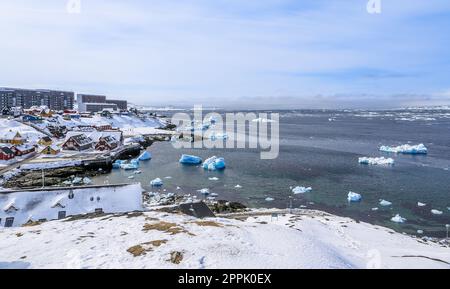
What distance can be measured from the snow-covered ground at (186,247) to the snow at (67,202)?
2778 millimetres

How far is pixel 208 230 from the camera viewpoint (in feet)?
38.3

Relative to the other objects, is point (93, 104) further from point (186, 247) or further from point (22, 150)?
point (186, 247)

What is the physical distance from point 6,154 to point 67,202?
24.3m

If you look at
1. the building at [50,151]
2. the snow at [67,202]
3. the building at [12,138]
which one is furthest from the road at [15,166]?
the snow at [67,202]

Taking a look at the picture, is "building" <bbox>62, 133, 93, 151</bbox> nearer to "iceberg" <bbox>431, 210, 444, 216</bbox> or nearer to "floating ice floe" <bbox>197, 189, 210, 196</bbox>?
"floating ice floe" <bbox>197, 189, 210, 196</bbox>

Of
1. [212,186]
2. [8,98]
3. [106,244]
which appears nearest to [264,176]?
[212,186]

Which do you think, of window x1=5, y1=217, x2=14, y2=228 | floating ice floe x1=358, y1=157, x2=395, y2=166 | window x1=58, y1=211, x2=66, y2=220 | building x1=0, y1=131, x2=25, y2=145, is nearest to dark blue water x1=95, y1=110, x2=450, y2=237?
floating ice floe x1=358, y1=157, x2=395, y2=166

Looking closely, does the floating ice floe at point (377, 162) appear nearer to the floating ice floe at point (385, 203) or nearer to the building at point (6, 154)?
the floating ice floe at point (385, 203)

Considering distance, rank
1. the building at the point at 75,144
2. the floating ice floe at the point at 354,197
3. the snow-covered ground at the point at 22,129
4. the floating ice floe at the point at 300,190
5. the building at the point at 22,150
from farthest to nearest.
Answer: the snow-covered ground at the point at 22,129, the building at the point at 75,144, the building at the point at 22,150, the floating ice floe at the point at 300,190, the floating ice floe at the point at 354,197

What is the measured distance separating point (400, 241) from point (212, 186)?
16.5 metres

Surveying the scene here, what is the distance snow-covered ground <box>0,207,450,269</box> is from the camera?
27.9 feet

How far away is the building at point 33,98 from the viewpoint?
93625 mm
